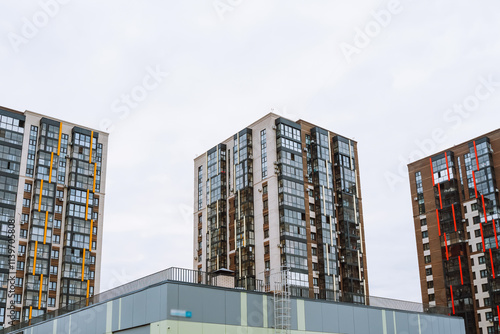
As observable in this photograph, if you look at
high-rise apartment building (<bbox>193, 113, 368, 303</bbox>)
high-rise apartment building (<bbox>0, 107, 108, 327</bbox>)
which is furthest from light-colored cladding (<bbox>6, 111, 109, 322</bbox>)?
high-rise apartment building (<bbox>193, 113, 368, 303</bbox>)

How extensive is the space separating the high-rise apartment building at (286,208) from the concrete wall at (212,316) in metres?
46.5

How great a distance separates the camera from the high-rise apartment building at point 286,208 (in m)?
95.3

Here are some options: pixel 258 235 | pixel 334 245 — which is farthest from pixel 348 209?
pixel 258 235

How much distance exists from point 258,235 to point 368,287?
70.6 feet

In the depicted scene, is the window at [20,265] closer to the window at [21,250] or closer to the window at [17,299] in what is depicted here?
the window at [21,250]

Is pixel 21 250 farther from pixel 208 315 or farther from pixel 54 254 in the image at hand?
pixel 208 315

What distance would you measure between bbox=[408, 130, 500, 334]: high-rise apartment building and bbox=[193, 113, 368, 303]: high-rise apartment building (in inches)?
715

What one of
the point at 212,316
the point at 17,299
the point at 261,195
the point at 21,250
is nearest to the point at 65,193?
the point at 21,250

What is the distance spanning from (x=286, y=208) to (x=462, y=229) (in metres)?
36.7

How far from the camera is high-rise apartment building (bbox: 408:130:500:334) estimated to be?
339 feet

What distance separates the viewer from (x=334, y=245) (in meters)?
99.9

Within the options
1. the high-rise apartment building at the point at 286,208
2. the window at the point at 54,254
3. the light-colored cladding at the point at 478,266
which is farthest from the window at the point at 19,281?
the light-colored cladding at the point at 478,266

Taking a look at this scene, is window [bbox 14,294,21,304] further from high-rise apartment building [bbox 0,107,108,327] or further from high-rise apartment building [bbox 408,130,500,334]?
high-rise apartment building [bbox 408,130,500,334]

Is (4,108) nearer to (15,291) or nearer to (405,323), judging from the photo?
(15,291)
